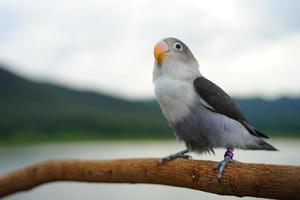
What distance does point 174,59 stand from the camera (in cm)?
96

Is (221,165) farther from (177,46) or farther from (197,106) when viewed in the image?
(177,46)

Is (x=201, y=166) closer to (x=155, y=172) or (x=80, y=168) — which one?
(x=155, y=172)

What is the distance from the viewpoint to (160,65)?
98 cm

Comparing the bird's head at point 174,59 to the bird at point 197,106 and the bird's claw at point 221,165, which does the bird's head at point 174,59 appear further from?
the bird's claw at point 221,165

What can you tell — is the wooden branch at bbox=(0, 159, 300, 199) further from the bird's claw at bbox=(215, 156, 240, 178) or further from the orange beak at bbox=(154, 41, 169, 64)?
the orange beak at bbox=(154, 41, 169, 64)

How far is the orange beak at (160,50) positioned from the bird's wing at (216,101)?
0.29 feet

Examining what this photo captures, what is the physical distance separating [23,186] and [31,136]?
1511 millimetres

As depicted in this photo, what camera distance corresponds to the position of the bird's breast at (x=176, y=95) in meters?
0.95

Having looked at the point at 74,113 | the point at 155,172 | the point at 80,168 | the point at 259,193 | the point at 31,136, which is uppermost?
the point at 74,113

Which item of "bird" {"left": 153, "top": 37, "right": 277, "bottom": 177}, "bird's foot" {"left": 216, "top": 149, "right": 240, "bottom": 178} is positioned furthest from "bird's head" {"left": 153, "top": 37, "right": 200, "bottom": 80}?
"bird's foot" {"left": 216, "top": 149, "right": 240, "bottom": 178}

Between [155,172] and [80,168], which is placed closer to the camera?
[155,172]

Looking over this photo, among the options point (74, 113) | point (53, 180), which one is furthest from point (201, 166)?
point (74, 113)

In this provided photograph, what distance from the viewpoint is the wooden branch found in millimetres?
815

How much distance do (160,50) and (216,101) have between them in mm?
159
